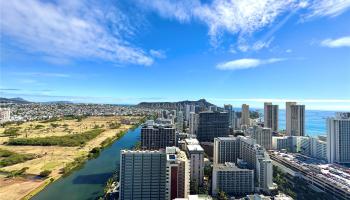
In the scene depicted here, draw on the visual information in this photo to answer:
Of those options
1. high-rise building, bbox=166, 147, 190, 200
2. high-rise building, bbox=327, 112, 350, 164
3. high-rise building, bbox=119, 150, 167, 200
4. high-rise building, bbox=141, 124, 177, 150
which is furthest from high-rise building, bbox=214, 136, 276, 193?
high-rise building, bbox=327, 112, 350, 164

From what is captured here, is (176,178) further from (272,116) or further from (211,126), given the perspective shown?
(272,116)

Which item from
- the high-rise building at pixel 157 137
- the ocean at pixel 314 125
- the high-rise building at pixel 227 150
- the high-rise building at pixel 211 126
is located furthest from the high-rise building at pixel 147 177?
the ocean at pixel 314 125

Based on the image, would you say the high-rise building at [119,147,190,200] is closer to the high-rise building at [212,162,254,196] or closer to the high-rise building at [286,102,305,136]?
the high-rise building at [212,162,254,196]

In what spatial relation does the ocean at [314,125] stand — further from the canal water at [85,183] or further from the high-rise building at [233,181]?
the canal water at [85,183]

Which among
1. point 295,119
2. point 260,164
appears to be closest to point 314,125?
point 295,119

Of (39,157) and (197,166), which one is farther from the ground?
(197,166)

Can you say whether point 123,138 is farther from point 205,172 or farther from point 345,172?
point 345,172
